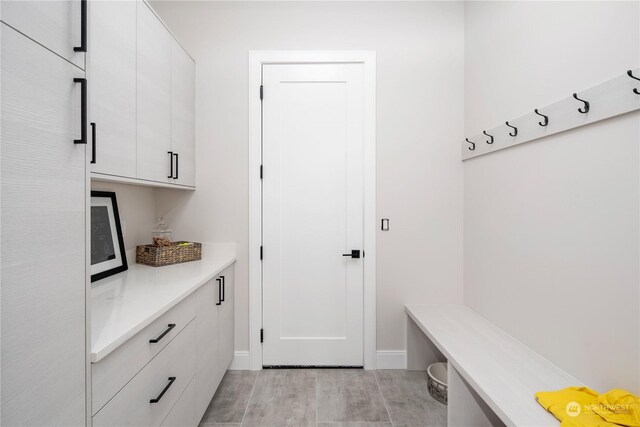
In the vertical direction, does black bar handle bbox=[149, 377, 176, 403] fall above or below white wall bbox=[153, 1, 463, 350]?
below

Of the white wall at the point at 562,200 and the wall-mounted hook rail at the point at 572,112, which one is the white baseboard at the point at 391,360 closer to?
the white wall at the point at 562,200

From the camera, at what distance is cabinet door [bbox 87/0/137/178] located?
51.1 inches

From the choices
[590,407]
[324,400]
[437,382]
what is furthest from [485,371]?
[324,400]

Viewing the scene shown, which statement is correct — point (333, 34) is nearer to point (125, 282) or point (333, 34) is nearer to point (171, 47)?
point (171, 47)

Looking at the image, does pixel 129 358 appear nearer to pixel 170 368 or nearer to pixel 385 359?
pixel 170 368

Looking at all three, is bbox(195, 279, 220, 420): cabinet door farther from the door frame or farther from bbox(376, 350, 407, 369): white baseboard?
bbox(376, 350, 407, 369): white baseboard

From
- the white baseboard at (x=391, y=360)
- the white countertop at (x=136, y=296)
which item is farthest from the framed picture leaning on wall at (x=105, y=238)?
the white baseboard at (x=391, y=360)

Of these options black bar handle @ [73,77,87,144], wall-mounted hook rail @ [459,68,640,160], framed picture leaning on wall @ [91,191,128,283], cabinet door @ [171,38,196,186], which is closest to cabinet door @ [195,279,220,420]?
framed picture leaning on wall @ [91,191,128,283]

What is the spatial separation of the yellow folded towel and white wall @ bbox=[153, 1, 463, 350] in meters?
1.21

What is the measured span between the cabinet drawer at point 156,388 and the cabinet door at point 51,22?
3.32ft

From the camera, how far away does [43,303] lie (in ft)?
2.40

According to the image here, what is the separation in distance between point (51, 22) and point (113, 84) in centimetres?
71

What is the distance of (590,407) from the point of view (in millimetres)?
1135

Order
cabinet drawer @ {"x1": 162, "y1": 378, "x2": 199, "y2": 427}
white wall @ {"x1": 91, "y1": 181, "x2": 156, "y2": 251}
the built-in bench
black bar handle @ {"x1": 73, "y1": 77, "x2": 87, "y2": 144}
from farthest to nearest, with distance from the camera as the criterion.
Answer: white wall @ {"x1": 91, "y1": 181, "x2": 156, "y2": 251} → cabinet drawer @ {"x1": 162, "y1": 378, "x2": 199, "y2": 427} → the built-in bench → black bar handle @ {"x1": 73, "y1": 77, "x2": 87, "y2": 144}
